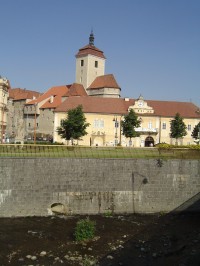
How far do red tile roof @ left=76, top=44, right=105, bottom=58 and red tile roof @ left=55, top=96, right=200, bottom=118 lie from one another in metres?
21.3

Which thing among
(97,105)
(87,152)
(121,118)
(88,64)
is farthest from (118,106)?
(87,152)

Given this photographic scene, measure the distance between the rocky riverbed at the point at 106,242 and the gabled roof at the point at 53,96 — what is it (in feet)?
169

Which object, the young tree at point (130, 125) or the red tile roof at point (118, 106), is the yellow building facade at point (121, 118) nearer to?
the red tile roof at point (118, 106)

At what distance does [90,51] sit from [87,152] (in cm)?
5891

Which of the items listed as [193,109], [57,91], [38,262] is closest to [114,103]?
[193,109]

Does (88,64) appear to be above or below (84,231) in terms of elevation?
above

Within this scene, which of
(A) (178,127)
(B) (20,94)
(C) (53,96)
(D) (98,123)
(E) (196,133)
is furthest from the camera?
(B) (20,94)

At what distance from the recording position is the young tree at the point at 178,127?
56.8 metres

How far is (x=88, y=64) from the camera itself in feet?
256

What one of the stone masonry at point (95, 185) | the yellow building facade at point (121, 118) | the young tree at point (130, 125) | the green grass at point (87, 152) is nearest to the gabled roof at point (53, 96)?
→ the yellow building facade at point (121, 118)

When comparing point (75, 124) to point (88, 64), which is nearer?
point (75, 124)

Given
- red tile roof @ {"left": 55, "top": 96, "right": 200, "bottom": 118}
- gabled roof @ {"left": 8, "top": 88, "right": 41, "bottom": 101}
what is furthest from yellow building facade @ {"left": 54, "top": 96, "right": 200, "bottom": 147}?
gabled roof @ {"left": 8, "top": 88, "right": 41, "bottom": 101}

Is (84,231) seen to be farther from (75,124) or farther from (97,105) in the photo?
(97,105)

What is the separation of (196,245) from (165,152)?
8.77 meters
